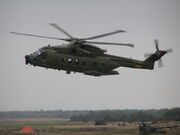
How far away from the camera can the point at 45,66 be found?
107ft

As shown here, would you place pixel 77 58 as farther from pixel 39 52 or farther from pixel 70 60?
pixel 39 52

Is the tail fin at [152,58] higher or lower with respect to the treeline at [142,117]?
higher

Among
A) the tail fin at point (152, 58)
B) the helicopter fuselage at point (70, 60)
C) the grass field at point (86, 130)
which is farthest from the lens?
the grass field at point (86, 130)

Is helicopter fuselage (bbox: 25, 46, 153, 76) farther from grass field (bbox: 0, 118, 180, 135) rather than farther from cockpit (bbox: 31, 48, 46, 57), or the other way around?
grass field (bbox: 0, 118, 180, 135)

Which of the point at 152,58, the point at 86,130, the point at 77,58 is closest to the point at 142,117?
the point at 86,130

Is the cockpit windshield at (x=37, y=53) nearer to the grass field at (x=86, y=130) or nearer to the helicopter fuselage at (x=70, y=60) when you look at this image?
the helicopter fuselage at (x=70, y=60)

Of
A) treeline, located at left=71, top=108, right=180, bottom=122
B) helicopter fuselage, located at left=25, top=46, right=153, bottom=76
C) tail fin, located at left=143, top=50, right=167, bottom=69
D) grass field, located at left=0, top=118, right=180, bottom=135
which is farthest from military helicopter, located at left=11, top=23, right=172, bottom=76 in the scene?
treeline, located at left=71, top=108, right=180, bottom=122

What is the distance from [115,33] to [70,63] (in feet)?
15.9

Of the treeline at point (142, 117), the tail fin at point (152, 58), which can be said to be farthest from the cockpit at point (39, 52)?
the treeline at point (142, 117)

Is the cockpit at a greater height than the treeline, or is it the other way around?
the cockpit

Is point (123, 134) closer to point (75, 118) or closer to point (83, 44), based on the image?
point (83, 44)

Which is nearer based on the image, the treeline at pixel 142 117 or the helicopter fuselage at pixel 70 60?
the helicopter fuselage at pixel 70 60

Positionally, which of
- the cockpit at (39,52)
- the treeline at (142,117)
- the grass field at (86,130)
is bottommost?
the grass field at (86,130)

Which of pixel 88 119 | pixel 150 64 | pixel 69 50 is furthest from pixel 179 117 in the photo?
pixel 69 50
